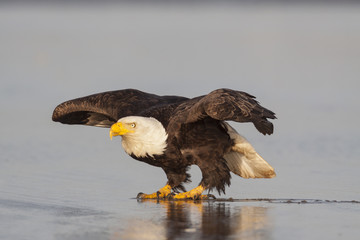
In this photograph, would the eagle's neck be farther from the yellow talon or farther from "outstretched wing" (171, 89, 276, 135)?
the yellow talon

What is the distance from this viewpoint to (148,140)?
748cm

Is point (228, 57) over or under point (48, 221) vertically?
over

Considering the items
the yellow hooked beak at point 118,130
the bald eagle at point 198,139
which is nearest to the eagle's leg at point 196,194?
the bald eagle at point 198,139

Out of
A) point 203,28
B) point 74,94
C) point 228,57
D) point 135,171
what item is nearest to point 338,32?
point 203,28

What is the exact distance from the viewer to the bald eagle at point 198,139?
7.38 meters

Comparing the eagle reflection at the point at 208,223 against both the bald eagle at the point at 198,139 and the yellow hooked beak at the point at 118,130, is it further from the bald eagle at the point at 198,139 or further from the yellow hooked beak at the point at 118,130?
the yellow hooked beak at the point at 118,130

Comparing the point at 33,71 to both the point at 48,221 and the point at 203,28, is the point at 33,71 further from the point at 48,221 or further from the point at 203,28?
the point at 48,221

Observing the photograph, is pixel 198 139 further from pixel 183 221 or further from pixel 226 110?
pixel 183 221

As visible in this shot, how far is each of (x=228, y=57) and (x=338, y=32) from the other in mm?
5604

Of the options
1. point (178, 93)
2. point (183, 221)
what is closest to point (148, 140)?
point (183, 221)

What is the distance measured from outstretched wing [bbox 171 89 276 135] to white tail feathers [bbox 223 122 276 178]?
1.56ft

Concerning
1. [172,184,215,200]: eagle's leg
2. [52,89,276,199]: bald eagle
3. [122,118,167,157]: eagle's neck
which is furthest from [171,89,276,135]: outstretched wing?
[172,184,215,200]: eagle's leg

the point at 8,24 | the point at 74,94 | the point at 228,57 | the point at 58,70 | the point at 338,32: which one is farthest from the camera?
the point at 8,24

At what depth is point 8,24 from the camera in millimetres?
24281
